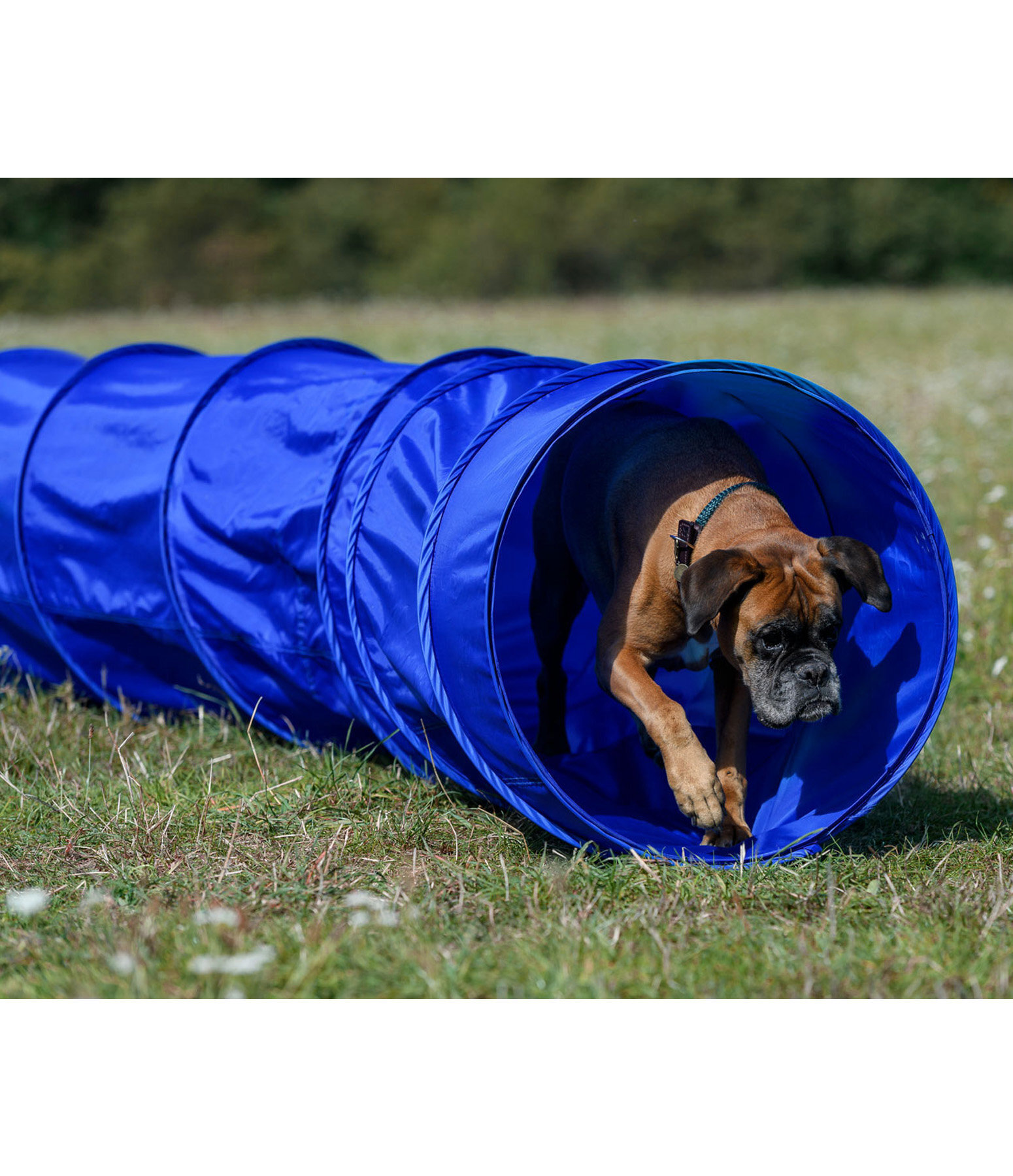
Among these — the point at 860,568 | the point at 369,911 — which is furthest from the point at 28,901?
the point at 860,568

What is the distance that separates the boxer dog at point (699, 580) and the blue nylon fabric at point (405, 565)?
60cm

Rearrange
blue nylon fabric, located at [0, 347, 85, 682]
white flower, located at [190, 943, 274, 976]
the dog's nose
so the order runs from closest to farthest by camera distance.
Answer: white flower, located at [190, 943, 274, 976], the dog's nose, blue nylon fabric, located at [0, 347, 85, 682]

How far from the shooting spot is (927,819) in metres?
4.47

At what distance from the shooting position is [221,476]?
5.14m

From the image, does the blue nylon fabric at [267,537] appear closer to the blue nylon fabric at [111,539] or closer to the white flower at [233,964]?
the blue nylon fabric at [111,539]

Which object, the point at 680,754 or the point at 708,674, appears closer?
the point at 680,754

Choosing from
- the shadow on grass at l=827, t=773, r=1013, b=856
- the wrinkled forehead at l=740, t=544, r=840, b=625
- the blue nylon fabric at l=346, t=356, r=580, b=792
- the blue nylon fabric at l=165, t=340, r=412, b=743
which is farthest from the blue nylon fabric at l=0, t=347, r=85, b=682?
the shadow on grass at l=827, t=773, r=1013, b=856

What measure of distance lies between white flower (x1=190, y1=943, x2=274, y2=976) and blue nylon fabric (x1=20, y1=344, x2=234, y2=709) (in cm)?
248

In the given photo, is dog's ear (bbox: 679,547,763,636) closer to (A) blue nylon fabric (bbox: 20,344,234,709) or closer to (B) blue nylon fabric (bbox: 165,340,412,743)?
(B) blue nylon fabric (bbox: 165,340,412,743)

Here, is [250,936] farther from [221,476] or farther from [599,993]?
[221,476]

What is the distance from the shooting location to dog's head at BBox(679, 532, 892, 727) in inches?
154

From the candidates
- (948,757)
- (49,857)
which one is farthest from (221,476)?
(948,757)

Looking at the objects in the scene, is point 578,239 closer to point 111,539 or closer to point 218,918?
point 111,539

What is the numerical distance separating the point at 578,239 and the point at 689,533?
137 ft
